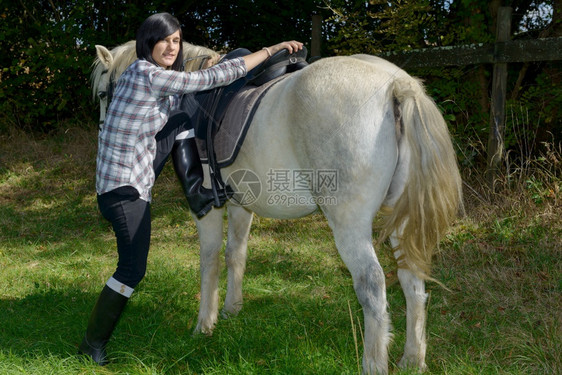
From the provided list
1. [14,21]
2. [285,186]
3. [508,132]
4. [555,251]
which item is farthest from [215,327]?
[14,21]

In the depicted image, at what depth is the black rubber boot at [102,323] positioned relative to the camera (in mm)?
3008

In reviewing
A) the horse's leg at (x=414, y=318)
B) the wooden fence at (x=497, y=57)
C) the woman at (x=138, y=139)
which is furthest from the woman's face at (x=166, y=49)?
the wooden fence at (x=497, y=57)

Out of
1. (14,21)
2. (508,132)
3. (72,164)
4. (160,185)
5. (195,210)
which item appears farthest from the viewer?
(14,21)

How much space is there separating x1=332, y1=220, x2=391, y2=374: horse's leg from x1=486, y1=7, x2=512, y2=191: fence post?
2.93 meters

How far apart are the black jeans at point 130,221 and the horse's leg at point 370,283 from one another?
120 cm

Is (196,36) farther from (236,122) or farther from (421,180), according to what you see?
(421,180)

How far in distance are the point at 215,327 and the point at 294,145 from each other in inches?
60.8

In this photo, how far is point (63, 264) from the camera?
491cm

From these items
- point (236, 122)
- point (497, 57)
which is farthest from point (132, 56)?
point (497, 57)

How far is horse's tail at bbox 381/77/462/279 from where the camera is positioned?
8.57 feet

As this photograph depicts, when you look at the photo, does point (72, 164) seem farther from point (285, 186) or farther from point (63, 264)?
point (285, 186)

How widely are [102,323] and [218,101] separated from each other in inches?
61.7

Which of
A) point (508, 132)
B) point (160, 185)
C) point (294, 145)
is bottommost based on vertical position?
point (160, 185)

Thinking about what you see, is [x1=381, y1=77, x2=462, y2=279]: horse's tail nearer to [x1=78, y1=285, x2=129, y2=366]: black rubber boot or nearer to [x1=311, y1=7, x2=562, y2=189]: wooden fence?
[x1=78, y1=285, x2=129, y2=366]: black rubber boot
